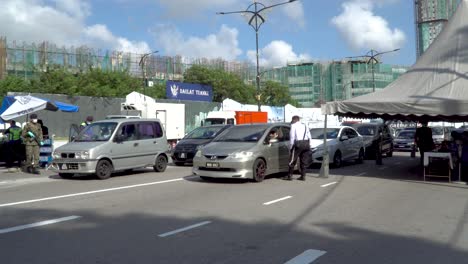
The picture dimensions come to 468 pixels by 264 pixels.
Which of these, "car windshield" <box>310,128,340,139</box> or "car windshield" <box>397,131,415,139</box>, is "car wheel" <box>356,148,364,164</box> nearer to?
"car windshield" <box>310,128,340,139</box>

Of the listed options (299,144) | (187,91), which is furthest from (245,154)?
(187,91)

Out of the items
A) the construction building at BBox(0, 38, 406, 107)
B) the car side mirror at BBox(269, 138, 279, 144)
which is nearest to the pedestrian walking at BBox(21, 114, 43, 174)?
the car side mirror at BBox(269, 138, 279, 144)

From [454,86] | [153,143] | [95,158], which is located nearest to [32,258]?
[95,158]

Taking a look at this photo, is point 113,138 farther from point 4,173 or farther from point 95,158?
point 4,173

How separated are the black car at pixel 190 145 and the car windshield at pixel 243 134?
12.5 feet

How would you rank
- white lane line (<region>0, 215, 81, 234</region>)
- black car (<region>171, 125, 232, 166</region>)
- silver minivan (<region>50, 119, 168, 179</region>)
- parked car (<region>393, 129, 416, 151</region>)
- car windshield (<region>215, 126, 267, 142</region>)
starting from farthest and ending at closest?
1. parked car (<region>393, 129, 416, 151</region>)
2. black car (<region>171, 125, 232, 166</region>)
3. silver minivan (<region>50, 119, 168, 179</region>)
4. car windshield (<region>215, 126, 267, 142</region>)
5. white lane line (<region>0, 215, 81, 234</region>)

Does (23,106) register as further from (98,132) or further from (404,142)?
(404,142)

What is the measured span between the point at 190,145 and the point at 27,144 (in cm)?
572

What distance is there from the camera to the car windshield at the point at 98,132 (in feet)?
47.2

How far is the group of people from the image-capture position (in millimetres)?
15562

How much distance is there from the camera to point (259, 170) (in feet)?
42.2

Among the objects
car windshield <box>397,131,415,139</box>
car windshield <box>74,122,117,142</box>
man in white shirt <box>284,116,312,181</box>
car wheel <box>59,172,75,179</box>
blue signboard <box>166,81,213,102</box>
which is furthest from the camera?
blue signboard <box>166,81,213,102</box>

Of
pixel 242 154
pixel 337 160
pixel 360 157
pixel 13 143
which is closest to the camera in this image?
pixel 242 154

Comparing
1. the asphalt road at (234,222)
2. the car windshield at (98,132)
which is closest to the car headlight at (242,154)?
the asphalt road at (234,222)
